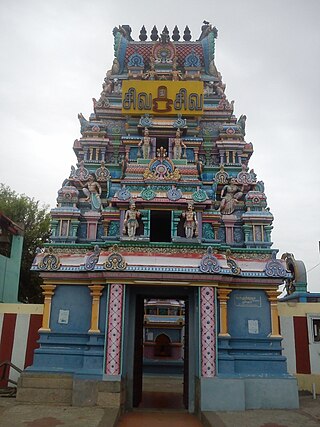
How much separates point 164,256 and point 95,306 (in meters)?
2.53

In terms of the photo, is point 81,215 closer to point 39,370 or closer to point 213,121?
point 39,370

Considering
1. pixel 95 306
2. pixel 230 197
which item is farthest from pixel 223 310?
pixel 230 197

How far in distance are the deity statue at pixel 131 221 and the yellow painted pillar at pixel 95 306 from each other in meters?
1.85

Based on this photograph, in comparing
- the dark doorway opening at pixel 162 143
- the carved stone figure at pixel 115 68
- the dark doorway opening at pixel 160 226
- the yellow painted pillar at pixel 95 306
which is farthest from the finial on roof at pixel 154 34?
the yellow painted pillar at pixel 95 306

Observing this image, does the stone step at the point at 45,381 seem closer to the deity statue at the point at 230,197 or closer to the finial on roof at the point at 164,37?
the deity statue at the point at 230,197

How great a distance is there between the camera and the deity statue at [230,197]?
13.9 metres

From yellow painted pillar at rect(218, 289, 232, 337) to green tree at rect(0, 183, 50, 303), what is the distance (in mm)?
15647

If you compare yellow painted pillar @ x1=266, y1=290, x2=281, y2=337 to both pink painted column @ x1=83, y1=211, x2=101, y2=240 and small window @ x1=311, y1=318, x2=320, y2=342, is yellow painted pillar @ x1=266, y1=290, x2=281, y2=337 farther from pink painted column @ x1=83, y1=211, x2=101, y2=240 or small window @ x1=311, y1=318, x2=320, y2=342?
pink painted column @ x1=83, y1=211, x2=101, y2=240

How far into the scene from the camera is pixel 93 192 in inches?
555

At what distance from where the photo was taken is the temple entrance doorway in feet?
43.1

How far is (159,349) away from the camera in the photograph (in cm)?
2667

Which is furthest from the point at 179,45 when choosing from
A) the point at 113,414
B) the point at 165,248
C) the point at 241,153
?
the point at 113,414

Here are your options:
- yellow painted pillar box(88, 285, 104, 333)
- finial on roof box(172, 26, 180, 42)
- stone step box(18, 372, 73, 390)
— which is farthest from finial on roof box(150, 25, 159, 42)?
stone step box(18, 372, 73, 390)

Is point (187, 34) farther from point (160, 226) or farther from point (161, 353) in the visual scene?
point (161, 353)
